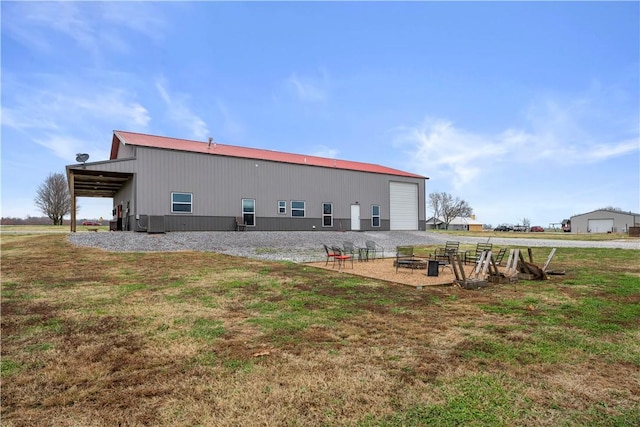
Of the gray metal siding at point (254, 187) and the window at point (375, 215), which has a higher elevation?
the gray metal siding at point (254, 187)

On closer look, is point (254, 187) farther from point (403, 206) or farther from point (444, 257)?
point (444, 257)

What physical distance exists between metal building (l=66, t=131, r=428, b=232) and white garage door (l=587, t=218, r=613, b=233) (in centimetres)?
5338

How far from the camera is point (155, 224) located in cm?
2080

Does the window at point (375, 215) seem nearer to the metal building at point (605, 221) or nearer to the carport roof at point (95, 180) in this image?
the carport roof at point (95, 180)

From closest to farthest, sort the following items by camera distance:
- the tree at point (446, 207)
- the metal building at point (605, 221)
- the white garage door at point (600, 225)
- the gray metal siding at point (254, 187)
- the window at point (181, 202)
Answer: the gray metal siding at point (254, 187)
the window at point (181, 202)
the metal building at point (605, 221)
the white garage door at point (600, 225)
the tree at point (446, 207)

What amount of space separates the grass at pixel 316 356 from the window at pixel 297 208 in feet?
61.8

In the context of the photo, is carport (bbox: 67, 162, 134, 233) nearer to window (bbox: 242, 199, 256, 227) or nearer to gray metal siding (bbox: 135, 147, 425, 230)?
gray metal siding (bbox: 135, 147, 425, 230)

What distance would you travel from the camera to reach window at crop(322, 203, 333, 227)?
28.4 m

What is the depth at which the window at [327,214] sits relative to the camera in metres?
28.4

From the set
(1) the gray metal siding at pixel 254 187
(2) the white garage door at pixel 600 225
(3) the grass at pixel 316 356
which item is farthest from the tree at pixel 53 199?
(2) the white garage door at pixel 600 225

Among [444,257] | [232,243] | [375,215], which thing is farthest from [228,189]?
[444,257]

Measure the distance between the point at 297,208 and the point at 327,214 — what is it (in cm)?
275

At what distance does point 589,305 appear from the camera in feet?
22.1

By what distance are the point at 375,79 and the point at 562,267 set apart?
1371 centimetres
